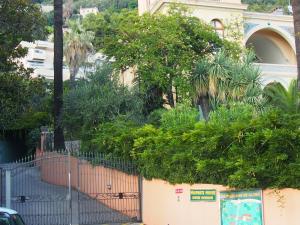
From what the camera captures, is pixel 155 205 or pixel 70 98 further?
pixel 70 98

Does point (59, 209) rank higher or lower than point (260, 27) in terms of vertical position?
lower

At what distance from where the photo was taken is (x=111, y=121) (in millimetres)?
19750

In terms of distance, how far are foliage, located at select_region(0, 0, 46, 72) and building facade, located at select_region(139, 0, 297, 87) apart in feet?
42.5

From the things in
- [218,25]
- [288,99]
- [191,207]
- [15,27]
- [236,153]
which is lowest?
[191,207]

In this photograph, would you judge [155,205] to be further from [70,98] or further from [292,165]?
[70,98]

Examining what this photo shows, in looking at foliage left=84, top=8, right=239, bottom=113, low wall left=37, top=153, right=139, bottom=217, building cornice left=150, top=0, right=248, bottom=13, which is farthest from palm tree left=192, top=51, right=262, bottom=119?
building cornice left=150, top=0, right=248, bottom=13

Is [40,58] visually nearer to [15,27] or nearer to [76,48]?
[76,48]

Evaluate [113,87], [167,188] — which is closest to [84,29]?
[113,87]

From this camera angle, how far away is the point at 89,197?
57.8 feet

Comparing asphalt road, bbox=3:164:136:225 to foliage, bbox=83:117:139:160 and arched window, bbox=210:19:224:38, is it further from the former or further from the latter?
arched window, bbox=210:19:224:38

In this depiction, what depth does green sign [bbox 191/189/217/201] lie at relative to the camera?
41.9ft

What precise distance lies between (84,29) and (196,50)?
2179 centimetres

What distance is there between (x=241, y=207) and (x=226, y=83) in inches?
414

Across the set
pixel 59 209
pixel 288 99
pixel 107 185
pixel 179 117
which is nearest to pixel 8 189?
pixel 59 209
